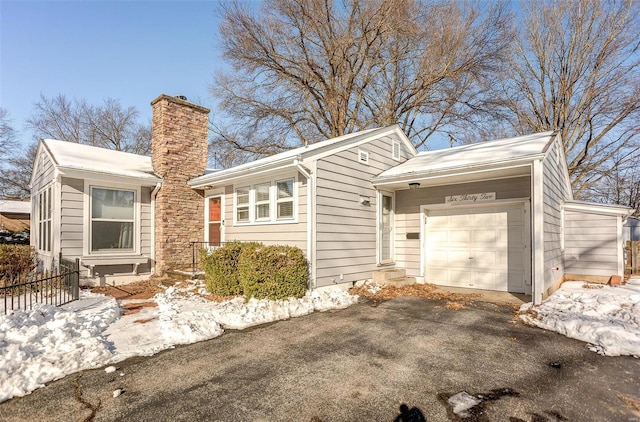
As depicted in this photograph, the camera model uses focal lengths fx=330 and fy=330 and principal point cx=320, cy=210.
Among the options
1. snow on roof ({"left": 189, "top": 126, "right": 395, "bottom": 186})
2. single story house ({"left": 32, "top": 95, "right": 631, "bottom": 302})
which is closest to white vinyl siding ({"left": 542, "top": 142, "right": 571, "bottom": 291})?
single story house ({"left": 32, "top": 95, "right": 631, "bottom": 302})

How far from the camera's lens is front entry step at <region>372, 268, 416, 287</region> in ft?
28.5

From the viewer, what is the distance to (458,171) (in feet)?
24.4

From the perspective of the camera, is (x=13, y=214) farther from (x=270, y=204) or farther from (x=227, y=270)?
(x=227, y=270)

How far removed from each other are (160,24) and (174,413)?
35.1 feet

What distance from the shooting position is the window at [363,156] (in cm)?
875

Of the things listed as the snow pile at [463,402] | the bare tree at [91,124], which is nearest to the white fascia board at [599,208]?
the snow pile at [463,402]

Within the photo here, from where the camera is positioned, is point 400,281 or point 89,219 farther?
point 400,281

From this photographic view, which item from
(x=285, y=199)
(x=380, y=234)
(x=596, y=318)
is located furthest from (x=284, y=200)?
(x=596, y=318)

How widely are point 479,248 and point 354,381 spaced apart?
20.3ft

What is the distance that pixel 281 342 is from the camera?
473 cm

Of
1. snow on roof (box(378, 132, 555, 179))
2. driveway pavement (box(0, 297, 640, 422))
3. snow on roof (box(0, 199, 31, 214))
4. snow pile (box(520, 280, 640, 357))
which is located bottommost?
driveway pavement (box(0, 297, 640, 422))

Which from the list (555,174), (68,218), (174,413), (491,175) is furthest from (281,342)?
(555,174)

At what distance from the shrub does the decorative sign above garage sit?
446 cm

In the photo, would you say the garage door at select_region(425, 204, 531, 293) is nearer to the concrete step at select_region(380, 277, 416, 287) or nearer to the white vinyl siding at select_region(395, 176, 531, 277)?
the white vinyl siding at select_region(395, 176, 531, 277)
